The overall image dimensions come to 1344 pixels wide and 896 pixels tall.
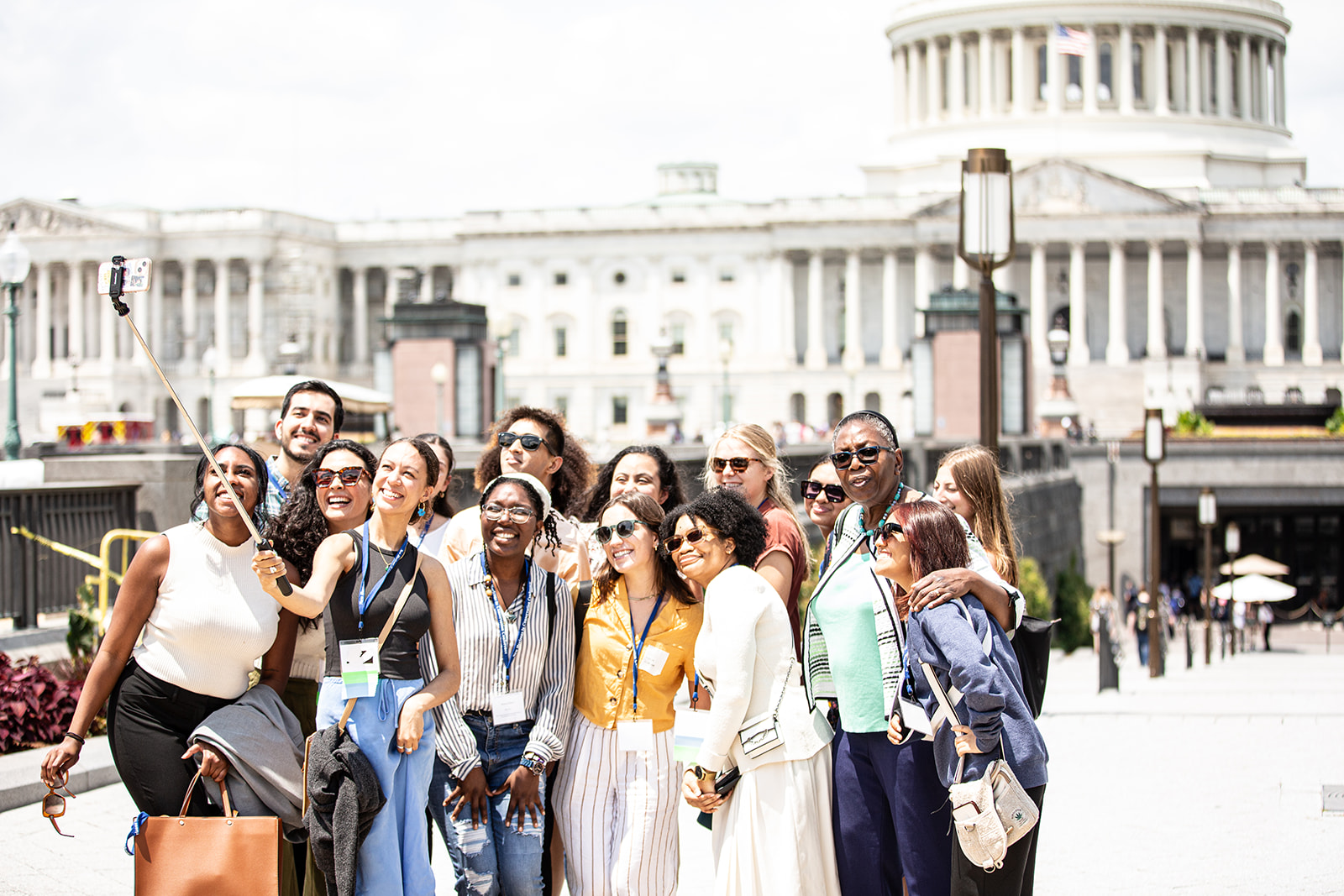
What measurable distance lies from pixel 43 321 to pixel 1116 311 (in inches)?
2325

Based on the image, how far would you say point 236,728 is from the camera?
6.84 meters

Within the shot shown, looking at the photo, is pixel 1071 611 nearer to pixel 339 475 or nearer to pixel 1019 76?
pixel 339 475

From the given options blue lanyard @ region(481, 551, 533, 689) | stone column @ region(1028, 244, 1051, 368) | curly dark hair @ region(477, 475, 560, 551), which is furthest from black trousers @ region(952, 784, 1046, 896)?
stone column @ region(1028, 244, 1051, 368)

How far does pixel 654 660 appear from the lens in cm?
700

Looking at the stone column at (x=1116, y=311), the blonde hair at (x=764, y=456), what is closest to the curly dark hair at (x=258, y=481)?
the blonde hair at (x=764, y=456)

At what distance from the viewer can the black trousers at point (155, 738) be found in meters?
6.85

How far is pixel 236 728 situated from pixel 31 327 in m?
93.4

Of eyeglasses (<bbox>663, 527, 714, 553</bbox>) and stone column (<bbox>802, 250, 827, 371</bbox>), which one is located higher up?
stone column (<bbox>802, 250, 827, 371</bbox>)

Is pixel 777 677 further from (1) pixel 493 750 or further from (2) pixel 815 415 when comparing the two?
(2) pixel 815 415

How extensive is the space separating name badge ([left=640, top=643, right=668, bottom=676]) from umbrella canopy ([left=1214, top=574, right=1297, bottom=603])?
3134cm

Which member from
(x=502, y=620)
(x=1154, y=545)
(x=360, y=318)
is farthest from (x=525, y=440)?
(x=360, y=318)

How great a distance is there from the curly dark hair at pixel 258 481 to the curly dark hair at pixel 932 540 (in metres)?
2.96

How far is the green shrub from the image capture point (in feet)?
125

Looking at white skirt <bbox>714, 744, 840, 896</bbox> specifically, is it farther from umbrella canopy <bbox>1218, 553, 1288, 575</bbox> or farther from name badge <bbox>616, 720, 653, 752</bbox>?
umbrella canopy <bbox>1218, 553, 1288, 575</bbox>
